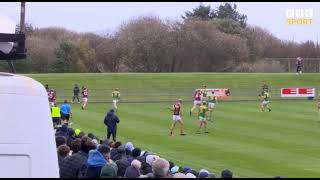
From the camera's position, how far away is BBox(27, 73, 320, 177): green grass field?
2284cm

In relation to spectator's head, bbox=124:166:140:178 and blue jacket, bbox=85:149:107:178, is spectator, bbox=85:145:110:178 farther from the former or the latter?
spectator's head, bbox=124:166:140:178

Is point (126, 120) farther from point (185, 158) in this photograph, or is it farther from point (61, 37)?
point (61, 37)

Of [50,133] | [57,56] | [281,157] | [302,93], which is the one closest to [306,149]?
[281,157]

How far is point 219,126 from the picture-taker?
35.0m

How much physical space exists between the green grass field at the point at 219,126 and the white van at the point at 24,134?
1504cm

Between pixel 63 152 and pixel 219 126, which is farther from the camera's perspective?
pixel 219 126

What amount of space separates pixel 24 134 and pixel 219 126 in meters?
30.3

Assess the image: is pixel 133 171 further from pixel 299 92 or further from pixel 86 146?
pixel 299 92

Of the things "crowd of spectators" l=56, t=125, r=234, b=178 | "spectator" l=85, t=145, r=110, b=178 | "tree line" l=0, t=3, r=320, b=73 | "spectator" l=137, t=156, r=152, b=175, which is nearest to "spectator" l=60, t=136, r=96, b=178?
"crowd of spectators" l=56, t=125, r=234, b=178

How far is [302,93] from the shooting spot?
57.3 metres

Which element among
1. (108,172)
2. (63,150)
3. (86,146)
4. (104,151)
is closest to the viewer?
(108,172)

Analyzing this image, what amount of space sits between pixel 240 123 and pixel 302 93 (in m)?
22.4

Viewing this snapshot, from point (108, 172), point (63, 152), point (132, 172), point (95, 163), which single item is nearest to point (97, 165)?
point (95, 163)

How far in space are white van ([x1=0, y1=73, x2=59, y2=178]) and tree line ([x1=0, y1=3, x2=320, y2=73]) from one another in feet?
241
